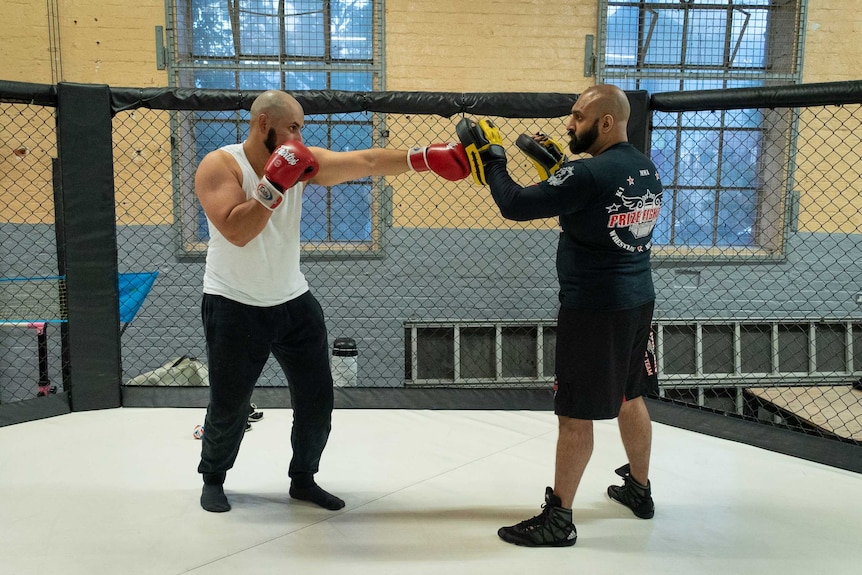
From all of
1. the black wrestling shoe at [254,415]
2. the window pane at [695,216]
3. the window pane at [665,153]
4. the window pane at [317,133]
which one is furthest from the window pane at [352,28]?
the black wrestling shoe at [254,415]

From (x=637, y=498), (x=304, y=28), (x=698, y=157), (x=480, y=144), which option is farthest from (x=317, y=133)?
(x=637, y=498)

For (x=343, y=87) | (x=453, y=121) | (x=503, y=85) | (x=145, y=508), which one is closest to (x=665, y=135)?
(x=503, y=85)

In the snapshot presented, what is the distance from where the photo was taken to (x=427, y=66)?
450 centimetres

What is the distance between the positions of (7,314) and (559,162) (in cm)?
324

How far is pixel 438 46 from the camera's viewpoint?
4492mm

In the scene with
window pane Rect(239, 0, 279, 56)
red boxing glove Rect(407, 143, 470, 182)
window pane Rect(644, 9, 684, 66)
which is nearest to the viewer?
red boxing glove Rect(407, 143, 470, 182)

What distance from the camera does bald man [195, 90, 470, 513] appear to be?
173 centimetres

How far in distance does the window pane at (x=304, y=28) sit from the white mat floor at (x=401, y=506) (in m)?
2.92

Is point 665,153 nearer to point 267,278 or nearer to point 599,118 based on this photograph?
point 599,118

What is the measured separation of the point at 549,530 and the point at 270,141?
139cm

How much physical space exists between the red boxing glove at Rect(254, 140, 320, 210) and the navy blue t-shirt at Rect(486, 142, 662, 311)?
533 mm

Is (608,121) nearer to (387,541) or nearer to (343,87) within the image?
(387,541)

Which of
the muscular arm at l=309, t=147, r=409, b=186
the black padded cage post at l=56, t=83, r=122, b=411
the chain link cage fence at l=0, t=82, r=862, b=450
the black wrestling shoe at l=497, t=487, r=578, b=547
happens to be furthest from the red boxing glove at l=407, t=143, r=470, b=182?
the chain link cage fence at l=0, t=82, r=862, b=450

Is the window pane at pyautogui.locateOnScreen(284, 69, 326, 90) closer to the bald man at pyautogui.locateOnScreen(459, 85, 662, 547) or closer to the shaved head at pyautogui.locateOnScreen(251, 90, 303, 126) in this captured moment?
the shaved head at pyautogui.locateOnScreen(251, 90, 303, 126)
